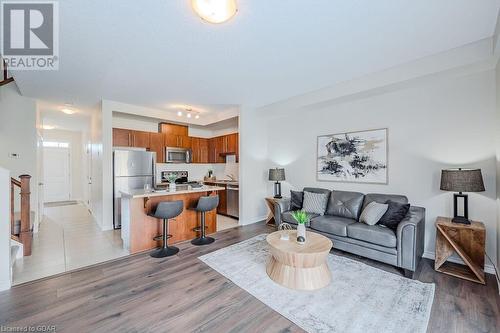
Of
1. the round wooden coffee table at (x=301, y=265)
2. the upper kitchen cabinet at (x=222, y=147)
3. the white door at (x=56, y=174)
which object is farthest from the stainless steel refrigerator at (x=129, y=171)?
the white door at (x=56, y=174)

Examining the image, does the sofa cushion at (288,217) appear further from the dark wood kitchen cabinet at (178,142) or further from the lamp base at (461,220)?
the dark wood kitchen cabinet at (178,142)

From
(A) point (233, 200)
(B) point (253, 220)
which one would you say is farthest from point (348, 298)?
(A) point (233, 200)

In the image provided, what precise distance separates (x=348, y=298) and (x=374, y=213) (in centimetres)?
138

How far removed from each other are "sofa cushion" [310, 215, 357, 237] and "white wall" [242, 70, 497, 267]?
87 cm

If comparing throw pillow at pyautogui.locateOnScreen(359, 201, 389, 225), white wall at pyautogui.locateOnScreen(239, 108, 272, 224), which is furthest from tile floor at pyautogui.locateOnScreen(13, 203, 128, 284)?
throw pillow at pyautogui.locateOnScreen(359, 201, 389, 225)

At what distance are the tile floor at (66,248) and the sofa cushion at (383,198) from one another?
12.9ft

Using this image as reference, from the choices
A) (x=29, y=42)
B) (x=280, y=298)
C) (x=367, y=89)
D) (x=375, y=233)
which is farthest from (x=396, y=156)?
(x=29, y=42)

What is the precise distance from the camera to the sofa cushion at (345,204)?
3.53 metres

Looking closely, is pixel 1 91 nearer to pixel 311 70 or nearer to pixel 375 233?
pixel 311 70

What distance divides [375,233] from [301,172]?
2210 millimetres

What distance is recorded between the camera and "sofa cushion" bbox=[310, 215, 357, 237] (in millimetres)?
3143

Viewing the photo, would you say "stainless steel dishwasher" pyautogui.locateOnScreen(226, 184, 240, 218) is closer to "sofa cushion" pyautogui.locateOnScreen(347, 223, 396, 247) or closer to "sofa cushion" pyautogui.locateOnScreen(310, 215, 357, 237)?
"sofa cushion" pyautogui.locateOnScreen(310, 215, 357, 237)

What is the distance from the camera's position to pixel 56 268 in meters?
2.78

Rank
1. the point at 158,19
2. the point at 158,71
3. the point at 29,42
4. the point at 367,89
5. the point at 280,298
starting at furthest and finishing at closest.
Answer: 1. the point at 367,89
2. the point at 158,71
3. the point at 29,42
4. the point at 280,298
5. the point at 158,19
